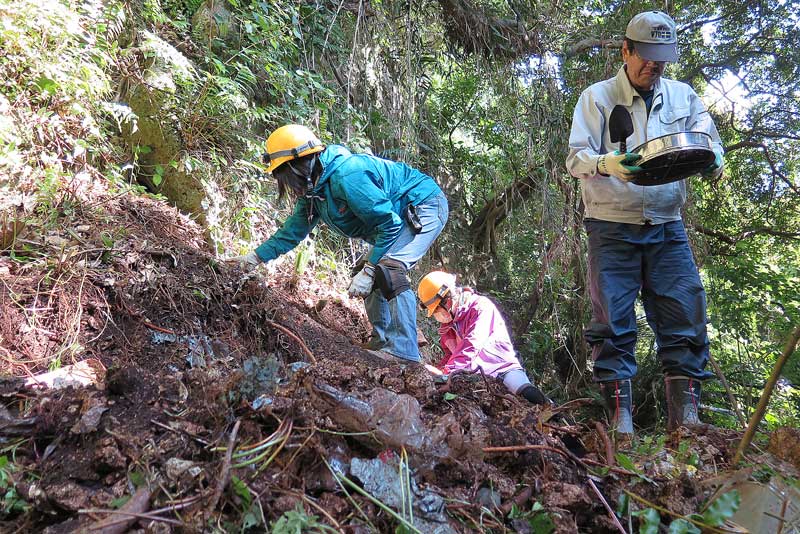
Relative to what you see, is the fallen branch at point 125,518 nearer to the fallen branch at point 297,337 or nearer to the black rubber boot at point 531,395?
the fallen branch at point 297,337

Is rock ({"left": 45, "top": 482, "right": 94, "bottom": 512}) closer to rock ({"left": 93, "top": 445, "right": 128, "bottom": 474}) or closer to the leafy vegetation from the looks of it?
rock ({"left": 93, "top": 445, "right": 128, "bottom": 474})

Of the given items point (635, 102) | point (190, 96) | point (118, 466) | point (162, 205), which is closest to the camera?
point (118, 466)

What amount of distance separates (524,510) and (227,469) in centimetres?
76

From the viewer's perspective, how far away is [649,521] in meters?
1.33

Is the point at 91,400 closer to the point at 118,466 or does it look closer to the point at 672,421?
the point at 118,466

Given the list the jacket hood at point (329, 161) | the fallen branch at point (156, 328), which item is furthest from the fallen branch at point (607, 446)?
the fallen branch at point (156, 328)

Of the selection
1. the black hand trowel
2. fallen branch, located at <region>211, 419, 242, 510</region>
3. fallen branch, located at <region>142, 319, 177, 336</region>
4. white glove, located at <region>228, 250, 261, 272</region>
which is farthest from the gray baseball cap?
fallen branch, located at <region>142, 319, 177, 336</region>

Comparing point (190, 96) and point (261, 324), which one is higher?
point (190, 96)

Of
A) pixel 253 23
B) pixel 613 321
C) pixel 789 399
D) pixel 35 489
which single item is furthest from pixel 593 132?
pixel 789 399

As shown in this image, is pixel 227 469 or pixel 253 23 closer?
pixel 227 469

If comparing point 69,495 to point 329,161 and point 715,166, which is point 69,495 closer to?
point 329,161

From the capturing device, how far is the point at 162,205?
14.0 ft

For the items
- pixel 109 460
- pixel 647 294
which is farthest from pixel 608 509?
pixel 647 294

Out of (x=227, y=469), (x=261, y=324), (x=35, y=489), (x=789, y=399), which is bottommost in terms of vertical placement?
(x=789, y=399)
